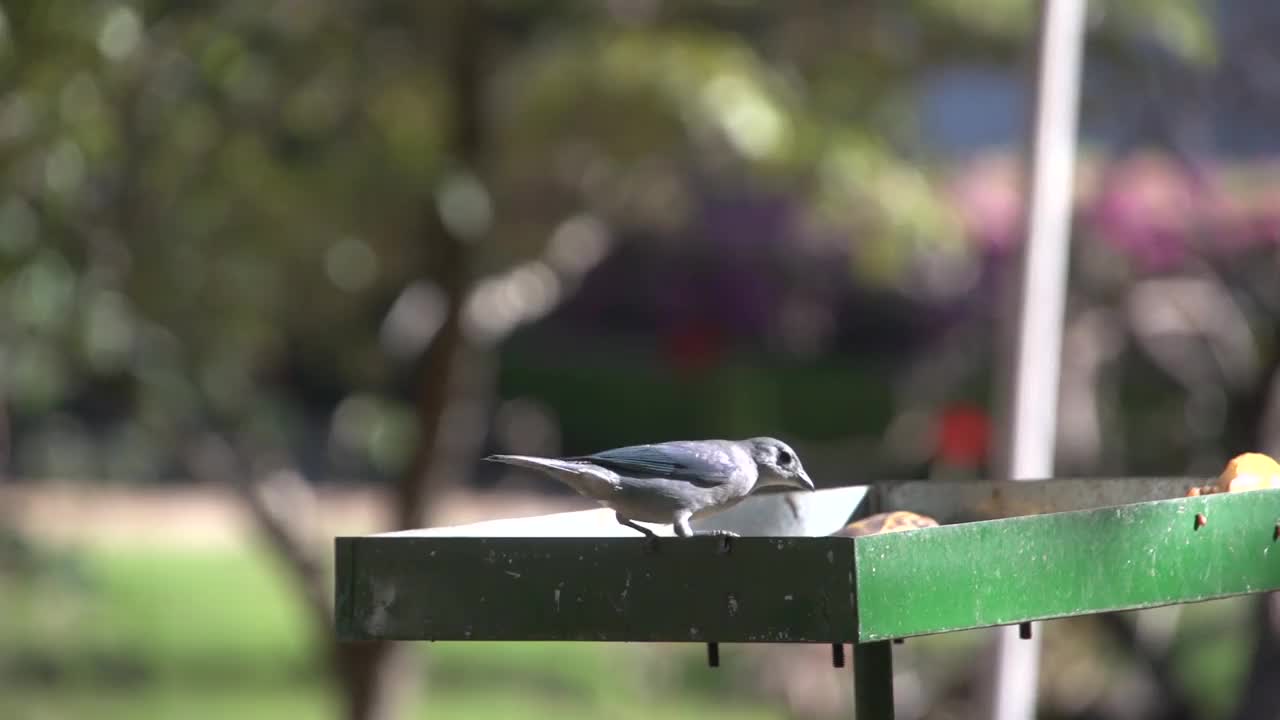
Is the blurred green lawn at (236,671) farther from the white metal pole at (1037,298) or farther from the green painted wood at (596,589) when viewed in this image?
the green painted wood at (596,589)

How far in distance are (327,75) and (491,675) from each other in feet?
20.4

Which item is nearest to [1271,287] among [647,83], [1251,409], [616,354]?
[1251,409]

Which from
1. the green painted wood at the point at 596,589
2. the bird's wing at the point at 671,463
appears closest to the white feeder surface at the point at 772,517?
the bird's wing at the point at 671,463

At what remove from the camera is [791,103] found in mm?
7348

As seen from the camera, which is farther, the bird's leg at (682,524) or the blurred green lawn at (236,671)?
the blurred green lawn at (236,671)

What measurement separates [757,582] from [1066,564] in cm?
61

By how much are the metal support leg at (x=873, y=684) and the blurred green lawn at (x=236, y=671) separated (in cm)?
611

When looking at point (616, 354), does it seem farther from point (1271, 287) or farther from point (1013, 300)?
point (1013, 300)

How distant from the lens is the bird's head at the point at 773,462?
3.71 meters

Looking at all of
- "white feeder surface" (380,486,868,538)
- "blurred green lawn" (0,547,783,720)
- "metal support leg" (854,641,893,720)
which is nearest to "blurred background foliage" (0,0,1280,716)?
"blurred green lawn" (0,547,783,720)

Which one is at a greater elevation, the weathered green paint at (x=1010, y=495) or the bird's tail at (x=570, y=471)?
the weathered green paint at (x=1010, y=495)

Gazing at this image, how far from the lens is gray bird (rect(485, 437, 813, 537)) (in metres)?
3.40

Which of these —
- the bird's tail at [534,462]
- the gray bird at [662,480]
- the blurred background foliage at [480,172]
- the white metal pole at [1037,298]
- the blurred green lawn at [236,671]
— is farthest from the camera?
the blurred green lawn at [236,671]

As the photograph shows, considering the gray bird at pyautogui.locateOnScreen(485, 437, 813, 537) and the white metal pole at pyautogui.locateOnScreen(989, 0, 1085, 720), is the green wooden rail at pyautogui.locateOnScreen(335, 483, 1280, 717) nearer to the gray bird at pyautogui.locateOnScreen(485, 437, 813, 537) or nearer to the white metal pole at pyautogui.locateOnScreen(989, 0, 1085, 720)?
the gray bird at pyautogui.locateOnScreen(485, 437, 813, 537)
